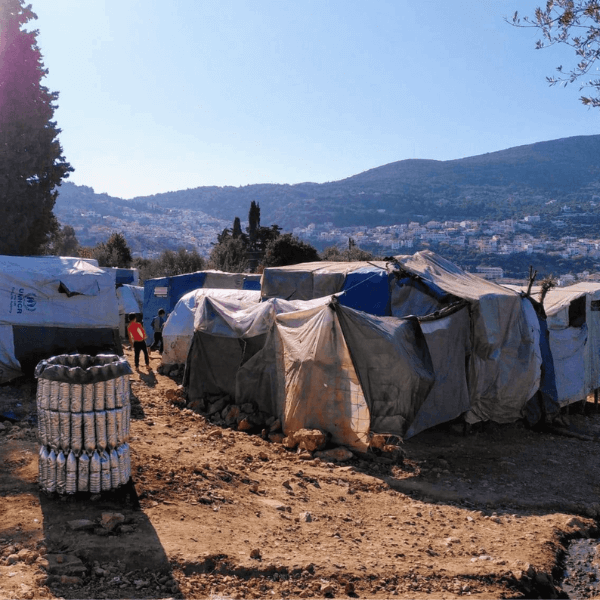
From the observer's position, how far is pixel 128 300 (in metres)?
21.3

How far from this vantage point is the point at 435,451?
8.95 meters

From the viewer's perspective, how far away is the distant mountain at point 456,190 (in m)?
130

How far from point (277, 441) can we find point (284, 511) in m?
2.67

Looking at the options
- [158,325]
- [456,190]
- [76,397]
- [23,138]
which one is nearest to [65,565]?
A: [76,397]

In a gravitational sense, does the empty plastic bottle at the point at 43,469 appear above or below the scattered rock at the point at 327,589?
above

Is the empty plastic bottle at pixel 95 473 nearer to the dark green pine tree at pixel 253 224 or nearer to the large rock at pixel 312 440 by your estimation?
the large rock at pixel 312 440

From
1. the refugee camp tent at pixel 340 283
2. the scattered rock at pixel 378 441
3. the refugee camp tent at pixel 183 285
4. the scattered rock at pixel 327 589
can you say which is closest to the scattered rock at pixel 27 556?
the scattered rock at pixel 327 589

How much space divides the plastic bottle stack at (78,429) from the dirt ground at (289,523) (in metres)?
0.19

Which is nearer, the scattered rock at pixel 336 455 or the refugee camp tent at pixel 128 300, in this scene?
the scattered rock at pixel 336 455

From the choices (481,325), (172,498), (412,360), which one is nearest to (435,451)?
(412,360)

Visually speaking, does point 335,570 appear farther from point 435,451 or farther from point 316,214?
point 316,214

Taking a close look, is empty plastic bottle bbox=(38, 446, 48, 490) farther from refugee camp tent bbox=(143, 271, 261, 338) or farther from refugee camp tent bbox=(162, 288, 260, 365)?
refugee camp tent bbox=(143, 271, 261, 338)

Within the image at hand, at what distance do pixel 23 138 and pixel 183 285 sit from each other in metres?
8.86

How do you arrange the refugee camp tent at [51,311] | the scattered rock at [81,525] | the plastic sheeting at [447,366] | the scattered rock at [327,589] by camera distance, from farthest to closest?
1. the refugee camp tent at [51,311]
2. the plastic sheeting at [447,366]
3. the scattered rock at [81,525]
4. the scattered rock at [327,589]
